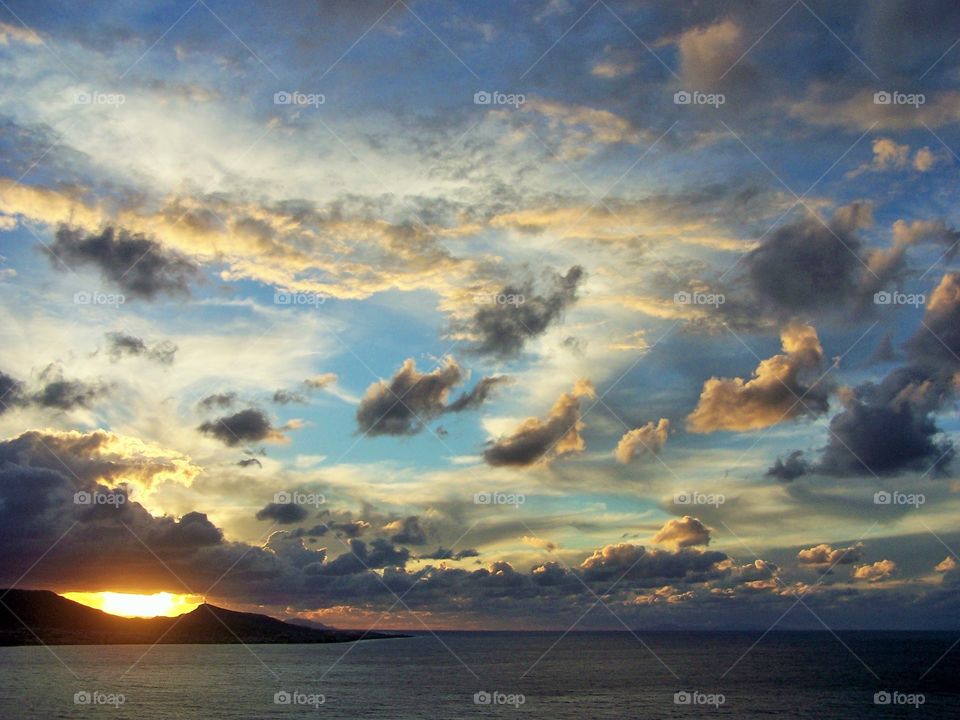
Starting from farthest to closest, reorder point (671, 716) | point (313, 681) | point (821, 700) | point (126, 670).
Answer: point (126, 670), point (313, 681), point (821, 700), point (671, 716)

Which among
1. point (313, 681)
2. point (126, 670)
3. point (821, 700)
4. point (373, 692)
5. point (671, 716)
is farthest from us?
point (126, 670)

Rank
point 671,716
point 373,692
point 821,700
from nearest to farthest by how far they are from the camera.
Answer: point 671,716 → point 821,700 → point 373,692

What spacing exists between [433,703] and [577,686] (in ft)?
119

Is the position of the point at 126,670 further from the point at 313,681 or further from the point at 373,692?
the point at 373,692

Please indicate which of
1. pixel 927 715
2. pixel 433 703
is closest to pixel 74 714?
pixel 433 703

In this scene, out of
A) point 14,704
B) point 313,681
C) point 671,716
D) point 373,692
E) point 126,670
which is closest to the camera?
point 671,716

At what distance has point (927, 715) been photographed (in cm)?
9819

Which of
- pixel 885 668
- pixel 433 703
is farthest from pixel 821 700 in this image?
pixel 885 668

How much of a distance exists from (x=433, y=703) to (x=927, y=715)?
65.8 m

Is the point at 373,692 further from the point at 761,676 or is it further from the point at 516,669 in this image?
the point at 761,676

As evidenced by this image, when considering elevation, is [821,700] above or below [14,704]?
below

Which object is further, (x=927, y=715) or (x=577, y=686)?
(x=577, y=686)

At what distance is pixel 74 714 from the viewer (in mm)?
97812

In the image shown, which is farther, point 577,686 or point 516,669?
point 516,669
